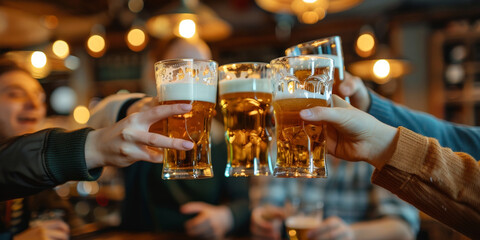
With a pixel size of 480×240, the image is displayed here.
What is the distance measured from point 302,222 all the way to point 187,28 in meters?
1.88

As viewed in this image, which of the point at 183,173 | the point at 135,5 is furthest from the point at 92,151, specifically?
the point at 135,5

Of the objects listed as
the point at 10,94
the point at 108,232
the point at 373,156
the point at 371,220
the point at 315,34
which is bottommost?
the point at 371,220

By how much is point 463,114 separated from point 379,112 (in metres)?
4.72

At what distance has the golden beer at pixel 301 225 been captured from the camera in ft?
5.25

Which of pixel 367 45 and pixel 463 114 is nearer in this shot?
pixel 367 45

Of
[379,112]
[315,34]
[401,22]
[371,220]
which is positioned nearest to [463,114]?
[401,22]

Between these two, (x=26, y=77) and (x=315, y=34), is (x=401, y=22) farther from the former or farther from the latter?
(x=26, y=77)

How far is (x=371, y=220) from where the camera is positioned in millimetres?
2504

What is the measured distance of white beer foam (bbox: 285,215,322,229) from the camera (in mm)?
1612

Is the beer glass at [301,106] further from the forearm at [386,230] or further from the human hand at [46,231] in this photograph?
the forearm at [386,230]

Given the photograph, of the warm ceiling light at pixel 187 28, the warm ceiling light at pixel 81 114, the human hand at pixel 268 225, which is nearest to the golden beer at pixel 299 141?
the human hand at pixel 268 225

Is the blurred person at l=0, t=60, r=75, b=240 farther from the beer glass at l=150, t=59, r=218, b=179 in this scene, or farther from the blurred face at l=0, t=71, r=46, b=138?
the beer glass at l=150, t=59, r=218, b=179

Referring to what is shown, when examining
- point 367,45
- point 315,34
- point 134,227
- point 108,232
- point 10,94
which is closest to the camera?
point 10,94

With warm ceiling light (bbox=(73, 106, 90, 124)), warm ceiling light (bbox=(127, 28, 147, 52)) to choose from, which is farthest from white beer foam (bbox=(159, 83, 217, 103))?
warm ceiling light (bbox=(73, 106, 90, 124))
